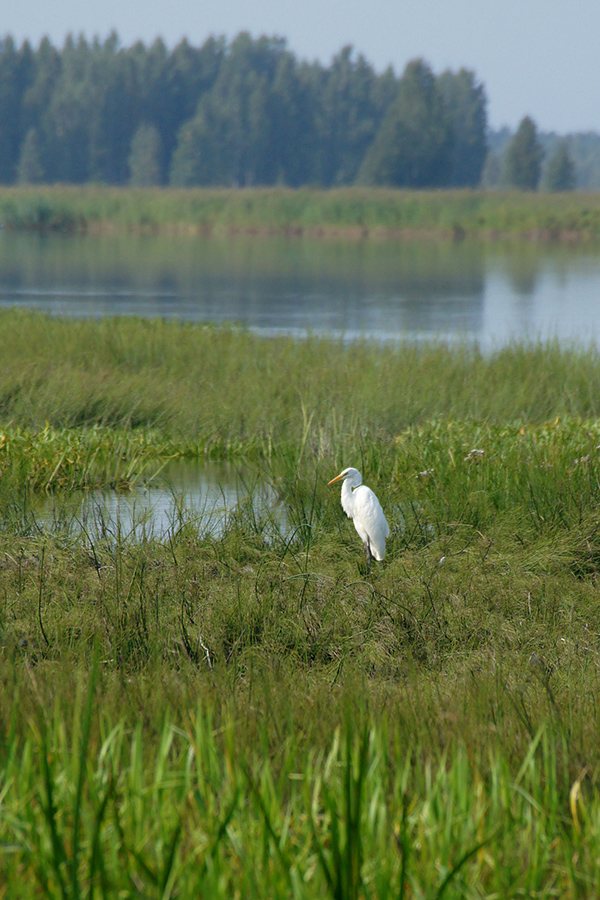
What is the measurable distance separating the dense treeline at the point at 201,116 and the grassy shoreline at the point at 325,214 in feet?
101

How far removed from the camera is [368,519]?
5531 millimetres

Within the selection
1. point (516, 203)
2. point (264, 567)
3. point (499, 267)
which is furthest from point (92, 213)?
point (264, 567)

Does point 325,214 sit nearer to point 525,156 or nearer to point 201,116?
point 525,156

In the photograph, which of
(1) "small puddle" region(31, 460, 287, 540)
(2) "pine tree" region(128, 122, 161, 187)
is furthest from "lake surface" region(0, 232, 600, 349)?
(2) "pine tree" region(128, 122, 161, 187)

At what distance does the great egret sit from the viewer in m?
5.50

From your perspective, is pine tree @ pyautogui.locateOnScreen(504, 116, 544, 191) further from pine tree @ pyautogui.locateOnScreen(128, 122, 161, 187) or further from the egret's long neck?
the egret's long neck

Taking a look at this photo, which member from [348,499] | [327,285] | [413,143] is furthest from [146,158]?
[348,499]

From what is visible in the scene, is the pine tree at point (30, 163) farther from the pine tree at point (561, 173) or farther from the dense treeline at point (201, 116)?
the pine tree at point (561, 173)

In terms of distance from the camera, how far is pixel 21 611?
4.79 meters

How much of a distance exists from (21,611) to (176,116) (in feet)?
334

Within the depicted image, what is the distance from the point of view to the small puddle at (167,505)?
617 cm

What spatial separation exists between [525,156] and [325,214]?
127ft

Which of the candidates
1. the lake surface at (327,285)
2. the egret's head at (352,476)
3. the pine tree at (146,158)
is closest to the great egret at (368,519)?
the egret's head at (352,476)

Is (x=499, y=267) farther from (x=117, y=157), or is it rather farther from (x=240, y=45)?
(x=240, y=45)
